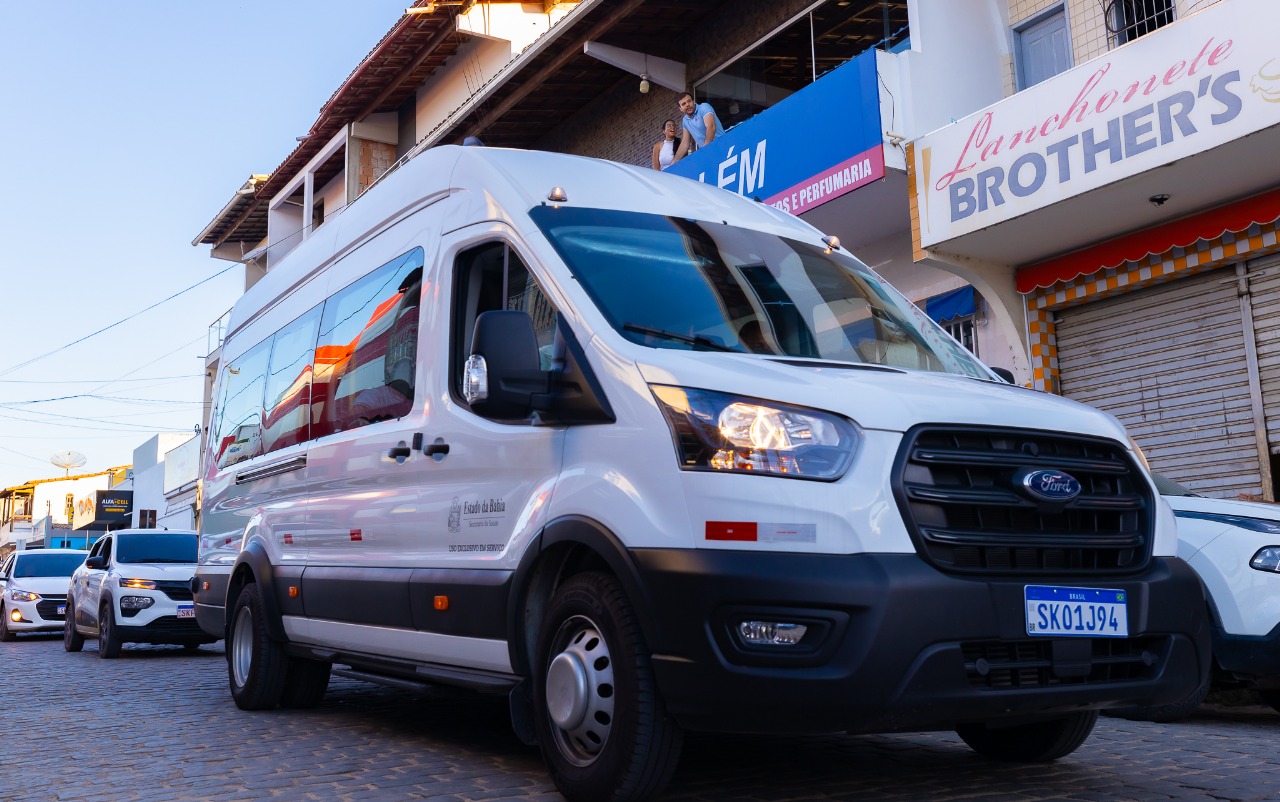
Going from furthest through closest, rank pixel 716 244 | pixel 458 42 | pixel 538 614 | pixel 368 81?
1. pixel 368 81
2. pixel 458 42
3. pixel 716 244
4. pixel 538 614

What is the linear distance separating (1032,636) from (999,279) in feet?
31.3

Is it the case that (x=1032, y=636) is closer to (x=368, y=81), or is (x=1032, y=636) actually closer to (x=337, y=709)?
(x=337, y=709)

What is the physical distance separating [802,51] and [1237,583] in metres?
10.6

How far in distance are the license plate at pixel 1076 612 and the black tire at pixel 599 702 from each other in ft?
3.88

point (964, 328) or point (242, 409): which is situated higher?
point (964, 328)

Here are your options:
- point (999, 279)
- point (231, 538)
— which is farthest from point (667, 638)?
point (999, 279)

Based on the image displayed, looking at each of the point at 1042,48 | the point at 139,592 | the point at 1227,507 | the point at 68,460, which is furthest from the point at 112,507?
the point at 1227,507

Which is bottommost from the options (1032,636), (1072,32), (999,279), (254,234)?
(1032,636)

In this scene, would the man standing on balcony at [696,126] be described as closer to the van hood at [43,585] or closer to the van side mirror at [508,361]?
the van hood at [43,585]

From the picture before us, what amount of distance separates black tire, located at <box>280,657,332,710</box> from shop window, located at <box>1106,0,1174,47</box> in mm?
9396

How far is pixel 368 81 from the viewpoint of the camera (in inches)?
981

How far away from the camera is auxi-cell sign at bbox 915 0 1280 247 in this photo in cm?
926

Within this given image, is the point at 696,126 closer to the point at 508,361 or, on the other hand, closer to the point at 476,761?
the point at 476,761

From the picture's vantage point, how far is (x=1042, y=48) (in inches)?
518
